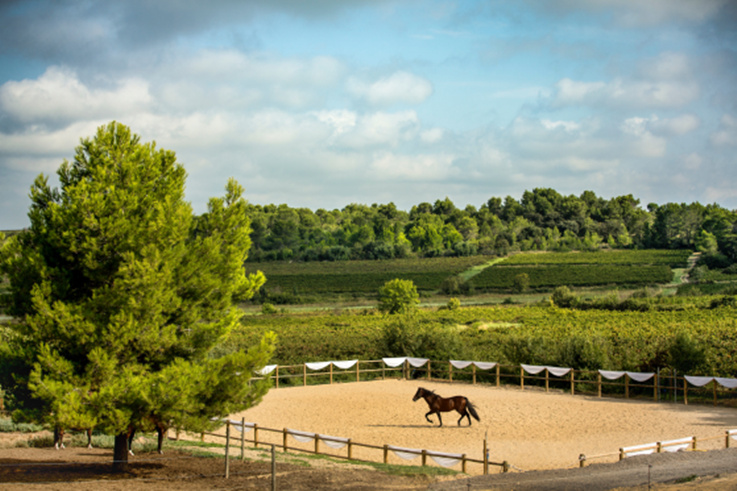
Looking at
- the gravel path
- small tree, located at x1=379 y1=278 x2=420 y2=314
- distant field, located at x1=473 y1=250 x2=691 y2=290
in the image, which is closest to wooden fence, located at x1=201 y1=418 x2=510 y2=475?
the gravel path

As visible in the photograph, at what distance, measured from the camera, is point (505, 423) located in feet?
61.7

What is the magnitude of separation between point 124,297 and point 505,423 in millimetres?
12153

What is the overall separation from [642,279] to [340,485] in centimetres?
7986

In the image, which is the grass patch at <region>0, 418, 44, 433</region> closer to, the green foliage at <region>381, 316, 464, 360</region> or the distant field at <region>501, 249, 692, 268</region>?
the green foliage at <region>381, 316, 464, 360</region>

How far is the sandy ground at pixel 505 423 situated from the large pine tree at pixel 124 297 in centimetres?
571

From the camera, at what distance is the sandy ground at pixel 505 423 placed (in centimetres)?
1557

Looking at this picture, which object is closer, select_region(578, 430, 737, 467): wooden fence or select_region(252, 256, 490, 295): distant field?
select_region(578, 430, 737, 467): wooden fence

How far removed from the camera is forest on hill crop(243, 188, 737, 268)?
118875 millimetres

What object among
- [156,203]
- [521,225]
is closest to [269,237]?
[521,225]

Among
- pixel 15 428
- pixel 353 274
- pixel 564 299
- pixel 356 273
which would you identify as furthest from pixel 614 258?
pixel 15 428

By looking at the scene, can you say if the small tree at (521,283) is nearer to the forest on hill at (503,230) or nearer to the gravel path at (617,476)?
the forest on hill at (503,230)

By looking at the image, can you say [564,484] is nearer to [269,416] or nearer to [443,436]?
[443,436]

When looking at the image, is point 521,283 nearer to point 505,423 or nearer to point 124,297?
point 505,423

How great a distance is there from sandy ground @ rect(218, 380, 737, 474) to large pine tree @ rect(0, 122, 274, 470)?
18.7 ft
